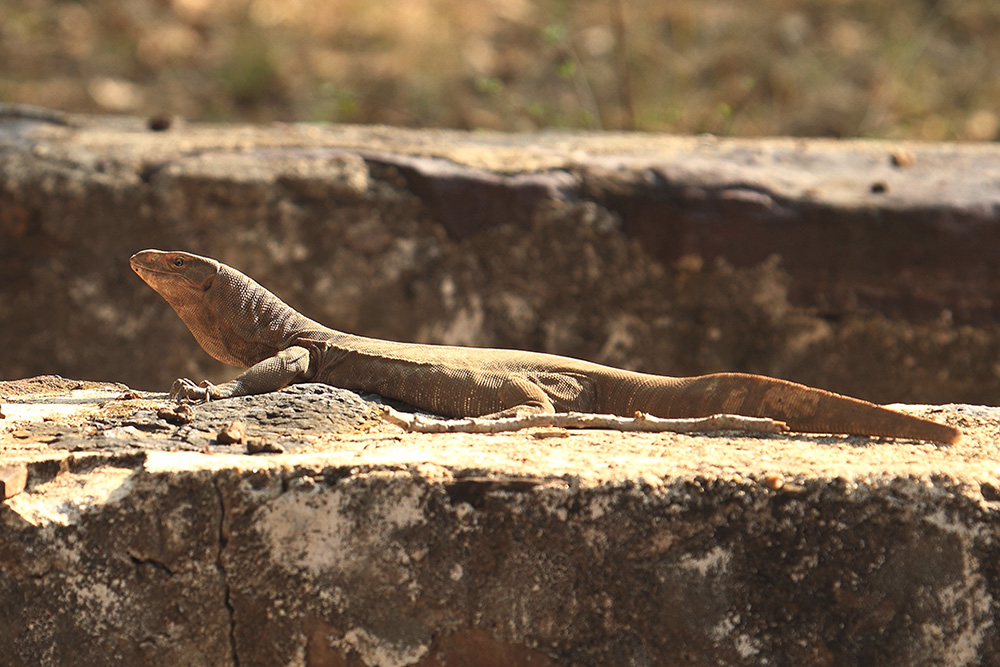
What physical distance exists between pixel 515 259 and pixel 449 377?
2457 mm

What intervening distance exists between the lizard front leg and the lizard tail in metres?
1.08

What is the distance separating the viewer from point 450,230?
6020 millimetres

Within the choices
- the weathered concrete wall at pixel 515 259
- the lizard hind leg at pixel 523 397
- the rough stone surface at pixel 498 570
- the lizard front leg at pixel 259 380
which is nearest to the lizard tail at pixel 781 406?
the lizard hind leg at pixel 523 397

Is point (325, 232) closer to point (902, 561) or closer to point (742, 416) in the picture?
point (742, 416)

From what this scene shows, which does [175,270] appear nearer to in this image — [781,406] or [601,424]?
[601,424]

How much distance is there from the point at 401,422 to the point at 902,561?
136 centimetres

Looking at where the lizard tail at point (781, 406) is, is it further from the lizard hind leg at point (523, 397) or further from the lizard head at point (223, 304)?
the lizard head at point (223, 304)

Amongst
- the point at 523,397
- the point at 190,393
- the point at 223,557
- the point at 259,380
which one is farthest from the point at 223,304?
the point at 223,557

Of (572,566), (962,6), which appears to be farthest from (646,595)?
(962,6)

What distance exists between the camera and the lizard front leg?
3.50 m

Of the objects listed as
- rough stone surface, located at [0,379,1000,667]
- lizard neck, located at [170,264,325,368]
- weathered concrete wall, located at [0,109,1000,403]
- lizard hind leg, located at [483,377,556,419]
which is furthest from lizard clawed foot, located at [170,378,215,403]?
weathered concrete wall, located at [0,109,1000,403]

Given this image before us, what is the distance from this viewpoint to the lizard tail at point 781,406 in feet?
10.1

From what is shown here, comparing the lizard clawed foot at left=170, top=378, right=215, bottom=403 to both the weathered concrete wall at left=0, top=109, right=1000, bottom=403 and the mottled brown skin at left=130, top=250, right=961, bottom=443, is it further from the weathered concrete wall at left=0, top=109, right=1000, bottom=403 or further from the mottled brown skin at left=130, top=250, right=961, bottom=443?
the weathered concrete wall at left=0, top=109, right=1000, bottom=403

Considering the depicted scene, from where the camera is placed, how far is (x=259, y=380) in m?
3.69
